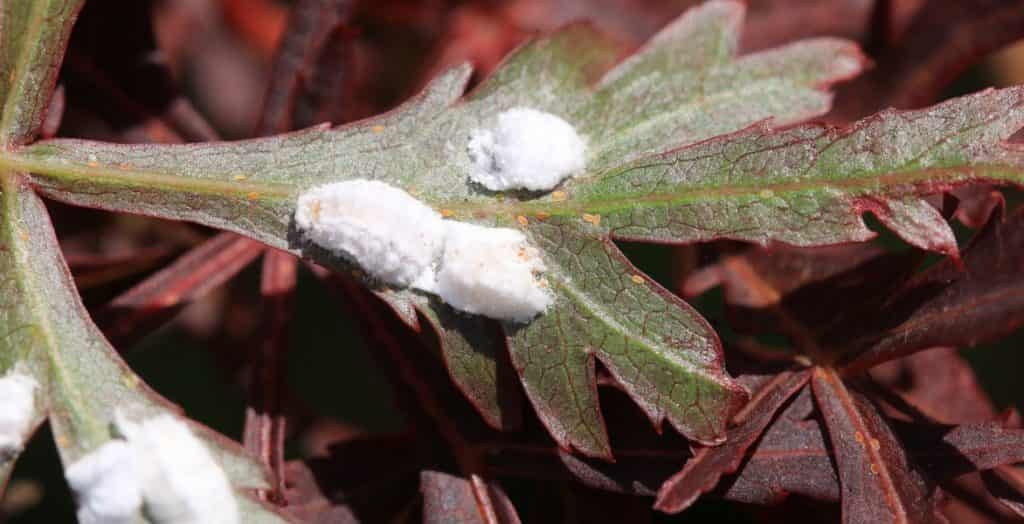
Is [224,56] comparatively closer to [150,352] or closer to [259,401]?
[150,352]

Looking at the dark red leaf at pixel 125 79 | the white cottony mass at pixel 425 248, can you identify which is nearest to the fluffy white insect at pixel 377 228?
the white cottony mass at pixel 425 248

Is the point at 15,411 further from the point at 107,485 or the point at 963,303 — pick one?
the point at 963,303

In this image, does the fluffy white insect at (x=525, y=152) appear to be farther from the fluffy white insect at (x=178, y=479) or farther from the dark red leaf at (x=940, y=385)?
the dark red leaf at (x=940, y=385)

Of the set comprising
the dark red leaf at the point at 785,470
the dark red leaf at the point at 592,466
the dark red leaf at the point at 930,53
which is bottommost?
the dark red leaf at the point at 785,470

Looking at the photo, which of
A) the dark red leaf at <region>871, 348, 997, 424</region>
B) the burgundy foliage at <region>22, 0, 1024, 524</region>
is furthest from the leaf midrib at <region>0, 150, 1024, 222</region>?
the dark red leaf at <region>871, 348, 997, 424</region>

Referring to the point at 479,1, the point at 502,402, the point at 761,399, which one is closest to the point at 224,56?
the point at 479,1

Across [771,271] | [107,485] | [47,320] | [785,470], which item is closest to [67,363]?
[47,320]
